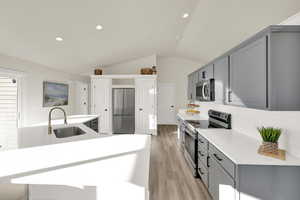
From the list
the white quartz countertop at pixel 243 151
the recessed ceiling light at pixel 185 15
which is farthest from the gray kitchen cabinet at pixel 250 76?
the recessed ceiling light at pixel 185 15

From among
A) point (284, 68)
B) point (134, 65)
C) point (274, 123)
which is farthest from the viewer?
point (134, 65)

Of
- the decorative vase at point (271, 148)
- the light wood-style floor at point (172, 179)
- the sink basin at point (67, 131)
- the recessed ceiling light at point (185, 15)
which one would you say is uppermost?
the recessed ceiling light at point (185, 15)

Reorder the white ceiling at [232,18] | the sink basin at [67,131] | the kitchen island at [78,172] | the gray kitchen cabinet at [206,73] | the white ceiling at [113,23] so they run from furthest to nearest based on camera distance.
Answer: the gray kitchen cabinet at [206,73]
the sink basin at [67,131]
the white ceiling at [113,23]
the white ceiling at [232,18]
the kitchen island at [78,172]

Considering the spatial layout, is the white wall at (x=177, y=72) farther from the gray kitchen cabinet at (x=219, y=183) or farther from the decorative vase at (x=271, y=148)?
the decorative vase at (x=271, y=148)

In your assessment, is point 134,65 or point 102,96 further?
point 134,65

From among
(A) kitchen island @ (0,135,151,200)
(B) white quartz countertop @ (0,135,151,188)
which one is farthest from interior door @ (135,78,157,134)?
(A) kitchen island @ (0,135,151,200)

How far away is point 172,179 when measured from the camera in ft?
8.57

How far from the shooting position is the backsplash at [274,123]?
1458 millimetres

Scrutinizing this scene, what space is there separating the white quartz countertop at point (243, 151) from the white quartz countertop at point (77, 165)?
832 millimetres

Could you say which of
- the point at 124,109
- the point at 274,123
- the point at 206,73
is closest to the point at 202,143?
the point at 274,123

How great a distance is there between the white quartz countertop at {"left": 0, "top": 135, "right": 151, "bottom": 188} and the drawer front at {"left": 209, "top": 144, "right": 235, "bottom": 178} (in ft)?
2.67

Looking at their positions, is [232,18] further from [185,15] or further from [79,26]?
[79,26]

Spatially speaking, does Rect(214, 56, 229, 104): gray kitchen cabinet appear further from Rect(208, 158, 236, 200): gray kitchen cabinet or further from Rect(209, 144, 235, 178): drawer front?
Rect(208, 158, 236, 200): gray kitchen cabinet

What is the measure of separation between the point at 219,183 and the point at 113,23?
10.3ft
